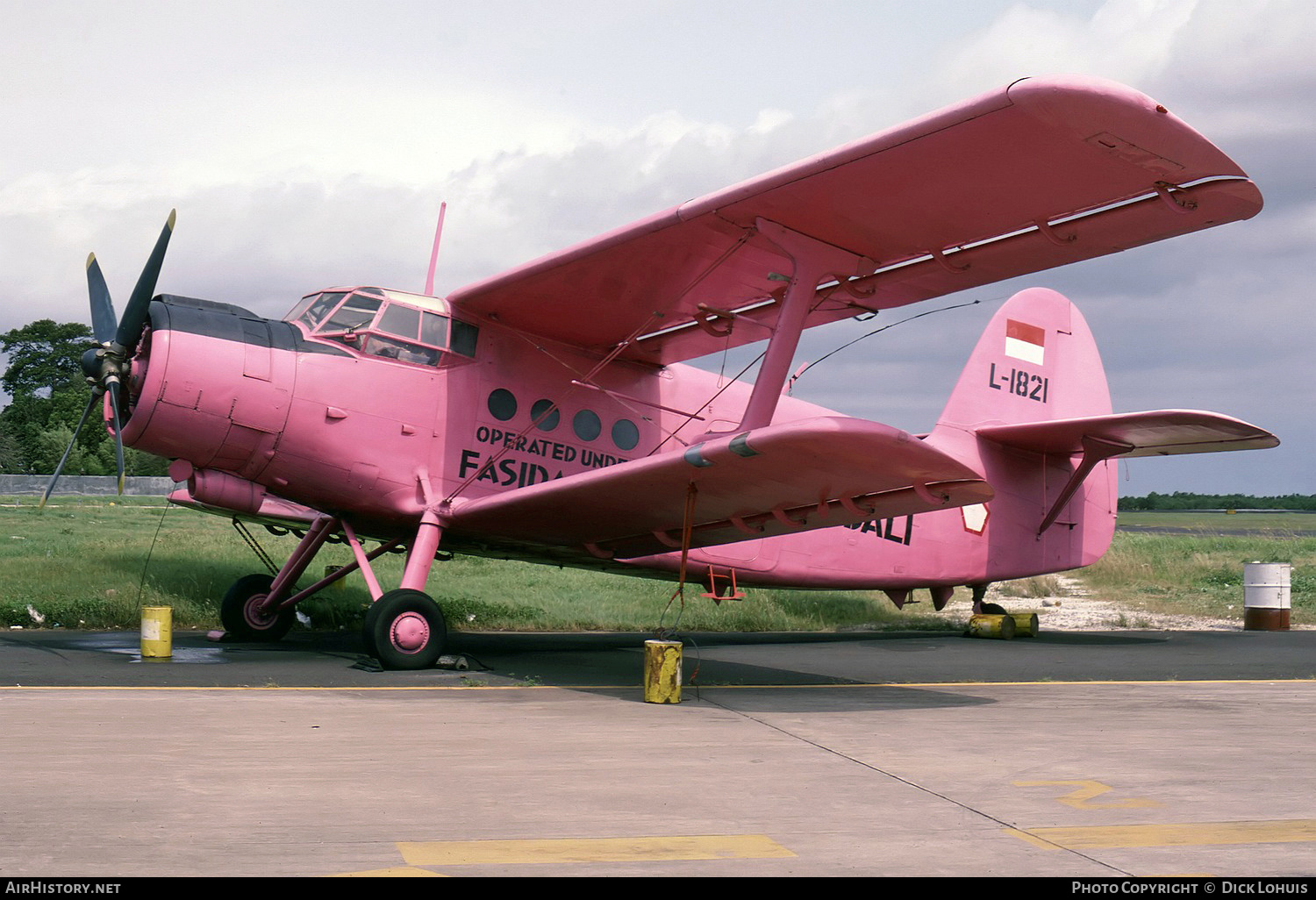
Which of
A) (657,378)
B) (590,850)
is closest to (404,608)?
(657,378)

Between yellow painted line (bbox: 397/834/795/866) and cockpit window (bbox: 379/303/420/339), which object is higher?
cockpit window (bbox: 379/303/420/339)

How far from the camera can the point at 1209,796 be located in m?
5.27

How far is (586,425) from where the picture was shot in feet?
38.1

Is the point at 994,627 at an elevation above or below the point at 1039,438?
below

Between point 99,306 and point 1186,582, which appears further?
point 1186,582

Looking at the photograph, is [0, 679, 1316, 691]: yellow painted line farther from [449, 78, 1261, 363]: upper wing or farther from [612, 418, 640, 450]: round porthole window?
[449, 78, 1261, 363]: upper wing

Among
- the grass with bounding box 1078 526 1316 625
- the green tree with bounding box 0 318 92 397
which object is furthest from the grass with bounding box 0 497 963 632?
the green tree with bounding box 0 318 92 397

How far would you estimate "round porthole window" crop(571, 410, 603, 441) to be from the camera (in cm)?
1155

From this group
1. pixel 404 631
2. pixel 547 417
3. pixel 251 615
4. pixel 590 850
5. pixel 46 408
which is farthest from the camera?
pixel 46 408

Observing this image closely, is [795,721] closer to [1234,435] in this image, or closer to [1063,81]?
[1063,81]

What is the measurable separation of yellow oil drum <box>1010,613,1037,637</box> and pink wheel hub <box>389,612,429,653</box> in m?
8.50

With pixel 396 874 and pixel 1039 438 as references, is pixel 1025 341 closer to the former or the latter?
pixel 1039 438

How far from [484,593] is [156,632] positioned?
6.86 m

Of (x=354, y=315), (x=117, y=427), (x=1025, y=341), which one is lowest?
(x=117, y=427)
